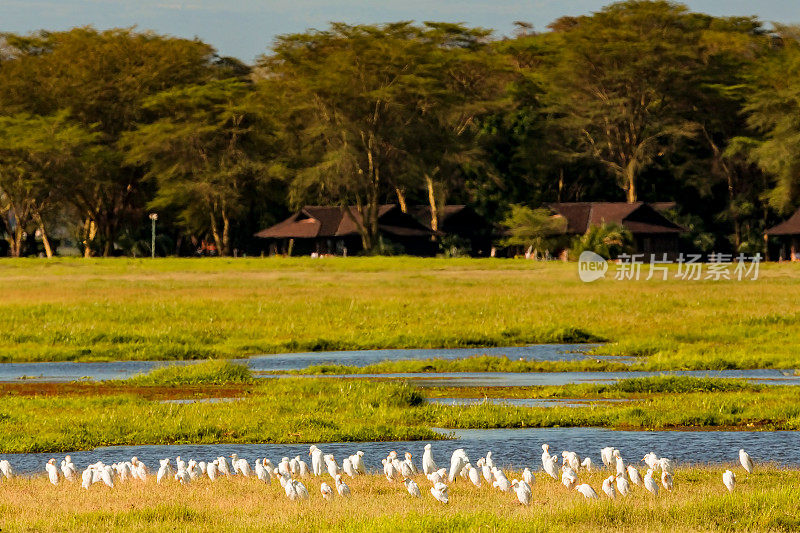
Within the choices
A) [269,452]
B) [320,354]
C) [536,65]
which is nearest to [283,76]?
[536,65]

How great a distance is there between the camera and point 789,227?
10619 cm

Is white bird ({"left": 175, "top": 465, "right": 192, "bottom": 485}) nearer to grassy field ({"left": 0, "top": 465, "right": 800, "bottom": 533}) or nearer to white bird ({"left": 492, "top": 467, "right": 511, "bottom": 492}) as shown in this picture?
grassy field ({"left": 0, "top": 465, "right": 800, "bottom": 533})

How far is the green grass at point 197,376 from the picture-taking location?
29.6m

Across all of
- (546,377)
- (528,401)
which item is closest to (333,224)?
(546,377)

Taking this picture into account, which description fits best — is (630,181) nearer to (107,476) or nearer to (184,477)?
(184,477)

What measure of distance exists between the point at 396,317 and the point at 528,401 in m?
21.4

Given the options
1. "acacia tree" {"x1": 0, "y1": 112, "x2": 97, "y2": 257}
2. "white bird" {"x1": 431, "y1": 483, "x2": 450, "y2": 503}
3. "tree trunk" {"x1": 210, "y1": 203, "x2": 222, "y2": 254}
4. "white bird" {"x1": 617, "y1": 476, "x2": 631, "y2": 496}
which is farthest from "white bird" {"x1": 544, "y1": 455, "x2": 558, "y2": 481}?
"tree trunk" {"x1": 210, "y1": 203, "x2": 222, "y2": 254}

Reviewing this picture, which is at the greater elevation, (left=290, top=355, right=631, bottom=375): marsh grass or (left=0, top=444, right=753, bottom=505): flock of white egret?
(left=0, top=444, right=753, bottom=505): flock of white egret

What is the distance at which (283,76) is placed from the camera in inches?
4806

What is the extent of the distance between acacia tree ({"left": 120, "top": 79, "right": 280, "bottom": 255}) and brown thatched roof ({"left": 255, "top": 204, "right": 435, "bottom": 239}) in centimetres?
553

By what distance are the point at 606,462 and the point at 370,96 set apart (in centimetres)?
9035

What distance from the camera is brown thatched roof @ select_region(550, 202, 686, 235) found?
110 meters

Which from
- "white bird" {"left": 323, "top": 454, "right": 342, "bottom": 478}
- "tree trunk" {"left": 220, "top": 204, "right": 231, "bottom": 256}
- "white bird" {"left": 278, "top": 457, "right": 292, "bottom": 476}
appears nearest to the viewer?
"white bird" {"left": 323, "top": 454, "right": 342, "bottom": 478}

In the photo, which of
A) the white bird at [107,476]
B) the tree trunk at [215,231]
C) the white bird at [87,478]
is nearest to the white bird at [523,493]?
the white bird at [107,476]
